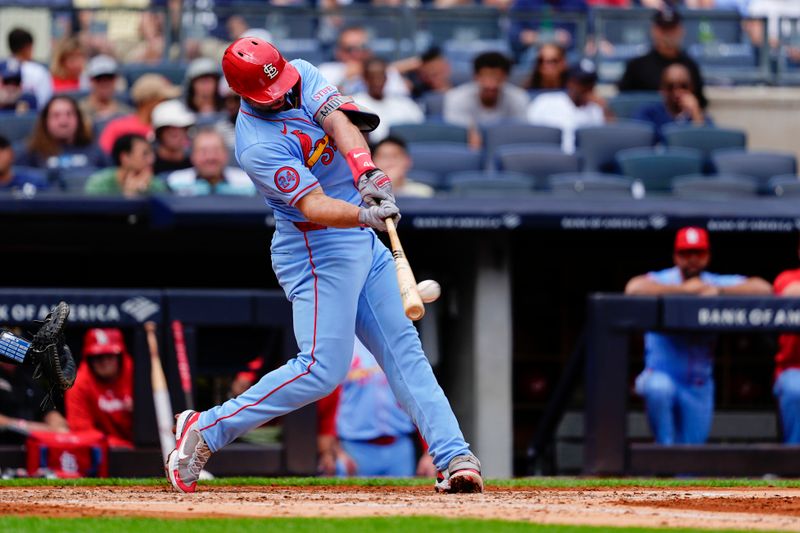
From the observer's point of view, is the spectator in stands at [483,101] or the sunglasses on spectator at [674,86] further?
the sunglasses on spectator at [674,86]

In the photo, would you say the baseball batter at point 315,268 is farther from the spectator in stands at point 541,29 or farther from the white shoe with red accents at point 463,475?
the spectator in stands at point 541,29

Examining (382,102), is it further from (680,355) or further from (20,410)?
(20,410)

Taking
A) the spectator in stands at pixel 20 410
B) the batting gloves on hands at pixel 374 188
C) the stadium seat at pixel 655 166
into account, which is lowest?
the spectator in stands at pixel 20 410

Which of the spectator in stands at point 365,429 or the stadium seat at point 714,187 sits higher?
the stadium seat at point 714,187

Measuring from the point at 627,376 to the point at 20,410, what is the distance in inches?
130

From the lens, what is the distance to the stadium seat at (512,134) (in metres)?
10.6

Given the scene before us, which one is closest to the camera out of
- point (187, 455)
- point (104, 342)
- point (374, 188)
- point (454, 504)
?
point (454, 504)

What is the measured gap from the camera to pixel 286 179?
17.1 ft

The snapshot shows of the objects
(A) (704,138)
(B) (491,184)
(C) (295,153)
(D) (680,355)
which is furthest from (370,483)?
(A) (704,138)

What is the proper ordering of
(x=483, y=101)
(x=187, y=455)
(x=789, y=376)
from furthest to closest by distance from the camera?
1. (x=483, y=101)
2. (x=789, y=376)
3. (x=187, y=455)

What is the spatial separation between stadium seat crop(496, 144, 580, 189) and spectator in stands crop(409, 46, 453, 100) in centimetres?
159

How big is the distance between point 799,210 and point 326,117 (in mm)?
4571

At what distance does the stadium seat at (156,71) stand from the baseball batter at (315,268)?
624cm

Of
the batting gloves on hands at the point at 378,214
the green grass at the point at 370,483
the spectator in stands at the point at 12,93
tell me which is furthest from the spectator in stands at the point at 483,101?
the batting gloves on hands at the point at 378,214
